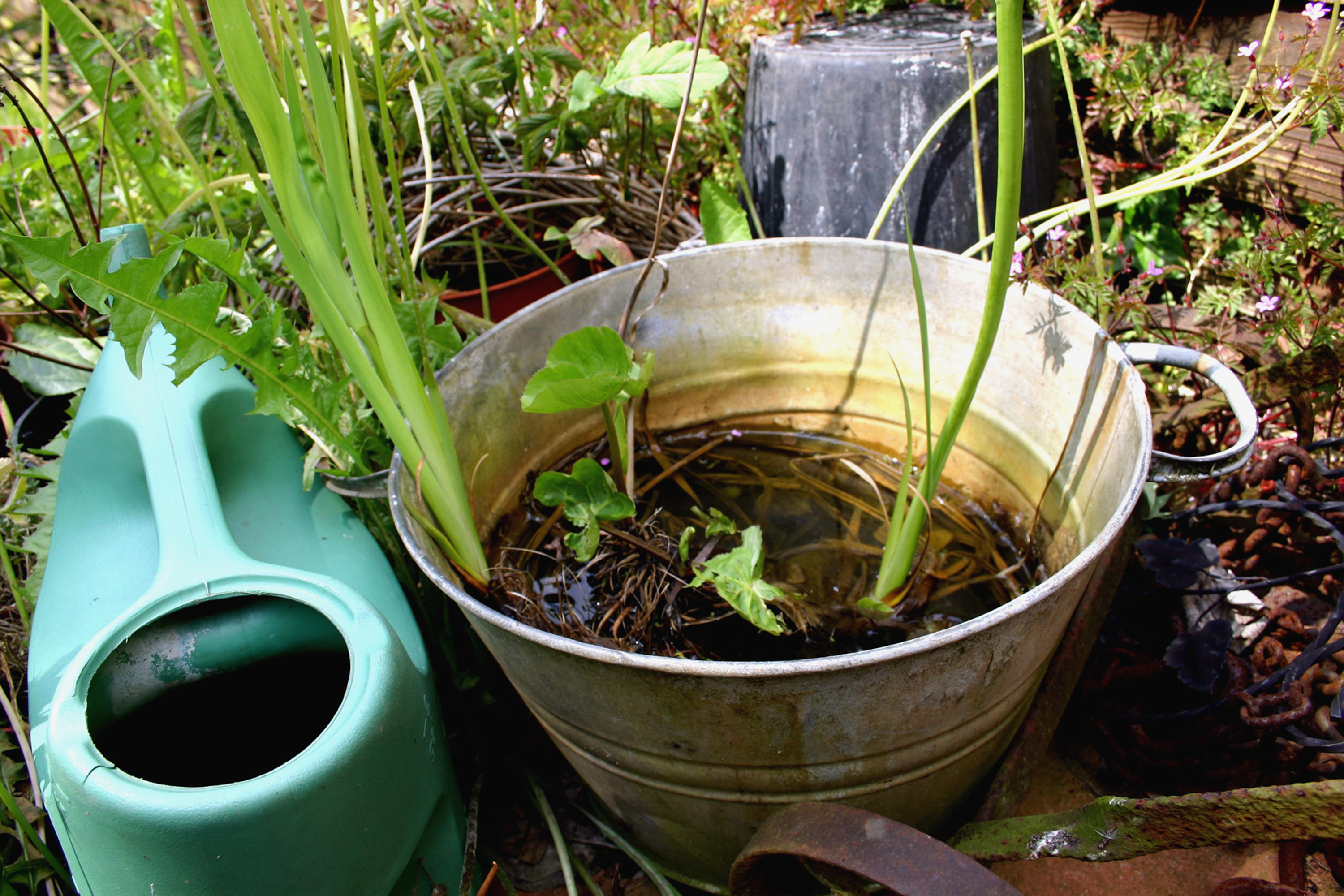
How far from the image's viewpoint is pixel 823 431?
1.64 meters

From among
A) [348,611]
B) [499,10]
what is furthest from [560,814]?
[499,10]

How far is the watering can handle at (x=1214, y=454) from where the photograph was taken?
919 mm

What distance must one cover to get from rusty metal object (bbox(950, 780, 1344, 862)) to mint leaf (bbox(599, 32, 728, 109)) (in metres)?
1.32

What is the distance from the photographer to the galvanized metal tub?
0.79 metres

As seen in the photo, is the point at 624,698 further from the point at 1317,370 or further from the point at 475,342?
the point at 1317,370

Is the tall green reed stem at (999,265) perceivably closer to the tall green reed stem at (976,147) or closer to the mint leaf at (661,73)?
the tall green reed stem at (976,147)

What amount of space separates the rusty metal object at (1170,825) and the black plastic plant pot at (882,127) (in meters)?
1.12

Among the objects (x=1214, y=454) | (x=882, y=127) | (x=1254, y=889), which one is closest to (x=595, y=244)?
(x=882, y=127)

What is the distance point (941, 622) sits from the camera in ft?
4.04

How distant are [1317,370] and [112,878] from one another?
74.2 inches

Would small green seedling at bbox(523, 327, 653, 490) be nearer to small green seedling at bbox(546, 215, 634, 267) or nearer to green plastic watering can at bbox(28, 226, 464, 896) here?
green plastic watering can at bbox(28, 226, 464, 896)

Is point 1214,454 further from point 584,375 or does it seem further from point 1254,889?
point 584,375

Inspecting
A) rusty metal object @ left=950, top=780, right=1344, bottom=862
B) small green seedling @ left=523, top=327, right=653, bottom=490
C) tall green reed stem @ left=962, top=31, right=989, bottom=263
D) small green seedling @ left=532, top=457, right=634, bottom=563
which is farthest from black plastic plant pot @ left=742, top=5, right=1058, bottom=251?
rusty metal object @ left=950, top=780, right=1344, bottom=862

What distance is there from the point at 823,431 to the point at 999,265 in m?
0.83
